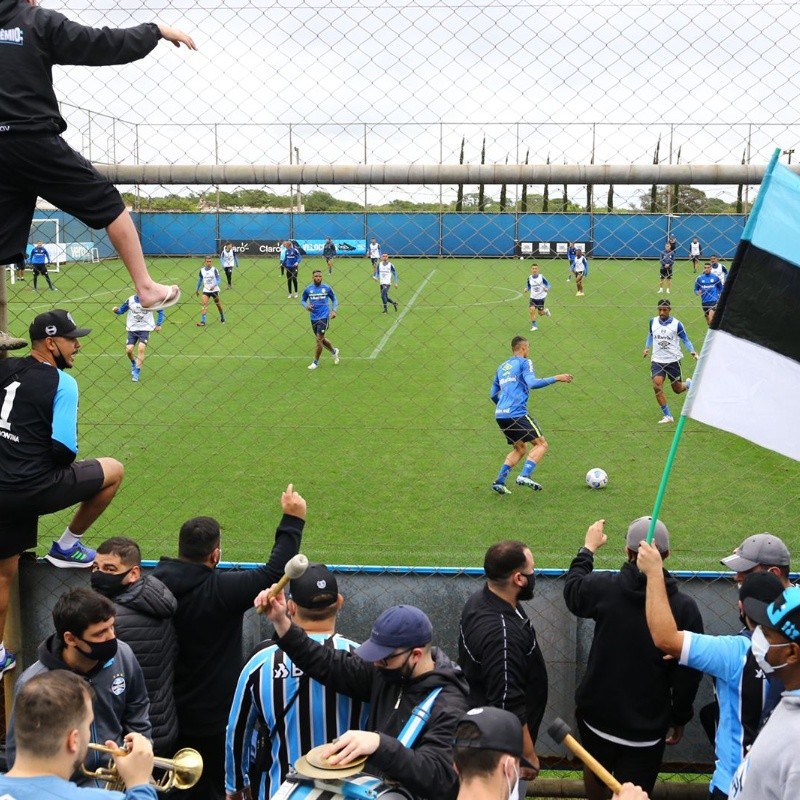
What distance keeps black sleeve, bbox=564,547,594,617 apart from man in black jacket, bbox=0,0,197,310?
8.90 feet

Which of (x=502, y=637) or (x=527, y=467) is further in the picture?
(x=527, y=467)

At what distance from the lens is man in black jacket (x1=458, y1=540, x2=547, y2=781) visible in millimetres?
4562

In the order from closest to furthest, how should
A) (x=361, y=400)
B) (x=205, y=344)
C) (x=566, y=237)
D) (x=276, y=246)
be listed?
(x=361, y=400) < (x=205, y=344) < (x=276, y=246) < (x=566, y=237)

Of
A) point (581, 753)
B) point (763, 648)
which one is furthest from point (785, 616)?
point (581, 753)

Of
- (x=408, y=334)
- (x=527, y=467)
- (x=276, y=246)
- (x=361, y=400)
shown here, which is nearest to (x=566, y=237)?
(x=408, y=334)

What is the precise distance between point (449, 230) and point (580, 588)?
17.8 m

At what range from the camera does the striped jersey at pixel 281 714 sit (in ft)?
14.0

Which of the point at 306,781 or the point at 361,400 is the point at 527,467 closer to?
the point at 361,400

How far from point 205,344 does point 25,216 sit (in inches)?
759

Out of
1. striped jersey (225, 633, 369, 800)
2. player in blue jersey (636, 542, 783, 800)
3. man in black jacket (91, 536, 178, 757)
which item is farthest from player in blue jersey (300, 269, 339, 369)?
player in blue jersey (636, 542, 783, 800)

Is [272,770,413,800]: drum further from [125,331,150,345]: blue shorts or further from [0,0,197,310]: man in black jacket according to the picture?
[125,331,150,345]: blue shorts

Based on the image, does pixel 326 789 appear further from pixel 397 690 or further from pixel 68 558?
pixel 68 558

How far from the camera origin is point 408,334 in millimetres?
26125

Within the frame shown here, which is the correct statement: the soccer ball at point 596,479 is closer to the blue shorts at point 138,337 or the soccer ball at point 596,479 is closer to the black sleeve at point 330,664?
the black sleeve at point 330,664
